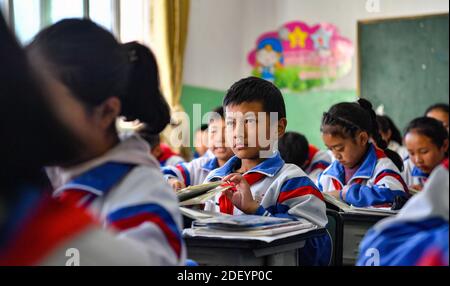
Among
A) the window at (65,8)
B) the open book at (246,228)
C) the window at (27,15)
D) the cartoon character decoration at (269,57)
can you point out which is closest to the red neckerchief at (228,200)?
the open book at (246,228)

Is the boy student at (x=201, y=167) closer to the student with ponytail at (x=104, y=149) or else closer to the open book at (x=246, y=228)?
the open book at (x=246, y=228)

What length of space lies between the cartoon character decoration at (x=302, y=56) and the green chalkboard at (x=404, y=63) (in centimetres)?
27

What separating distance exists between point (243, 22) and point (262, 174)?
246 inches

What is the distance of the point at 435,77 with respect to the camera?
7117 millimetres

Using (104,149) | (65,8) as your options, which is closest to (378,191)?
(104,149)

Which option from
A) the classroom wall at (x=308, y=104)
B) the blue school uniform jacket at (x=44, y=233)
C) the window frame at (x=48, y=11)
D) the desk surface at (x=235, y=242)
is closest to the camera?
the blue school uniform jacket at (x=44, y=233)

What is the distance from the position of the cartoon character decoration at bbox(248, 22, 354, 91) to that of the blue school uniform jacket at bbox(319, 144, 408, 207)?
482 cm

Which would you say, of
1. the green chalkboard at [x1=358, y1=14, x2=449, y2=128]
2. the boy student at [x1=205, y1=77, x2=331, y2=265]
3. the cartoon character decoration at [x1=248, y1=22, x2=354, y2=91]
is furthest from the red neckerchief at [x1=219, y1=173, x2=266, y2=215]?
the cartoon character decoration at [x1=248, y1=22, x2=354, y2=91]

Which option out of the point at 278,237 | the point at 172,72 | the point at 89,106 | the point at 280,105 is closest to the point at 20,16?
the point at 172,72

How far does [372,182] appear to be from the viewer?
2797 millimetres

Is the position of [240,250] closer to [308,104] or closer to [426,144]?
[426,144]

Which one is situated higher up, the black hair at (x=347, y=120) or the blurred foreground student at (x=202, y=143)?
the black hair at (x=347, y=120)

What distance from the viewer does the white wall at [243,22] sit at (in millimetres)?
7223
